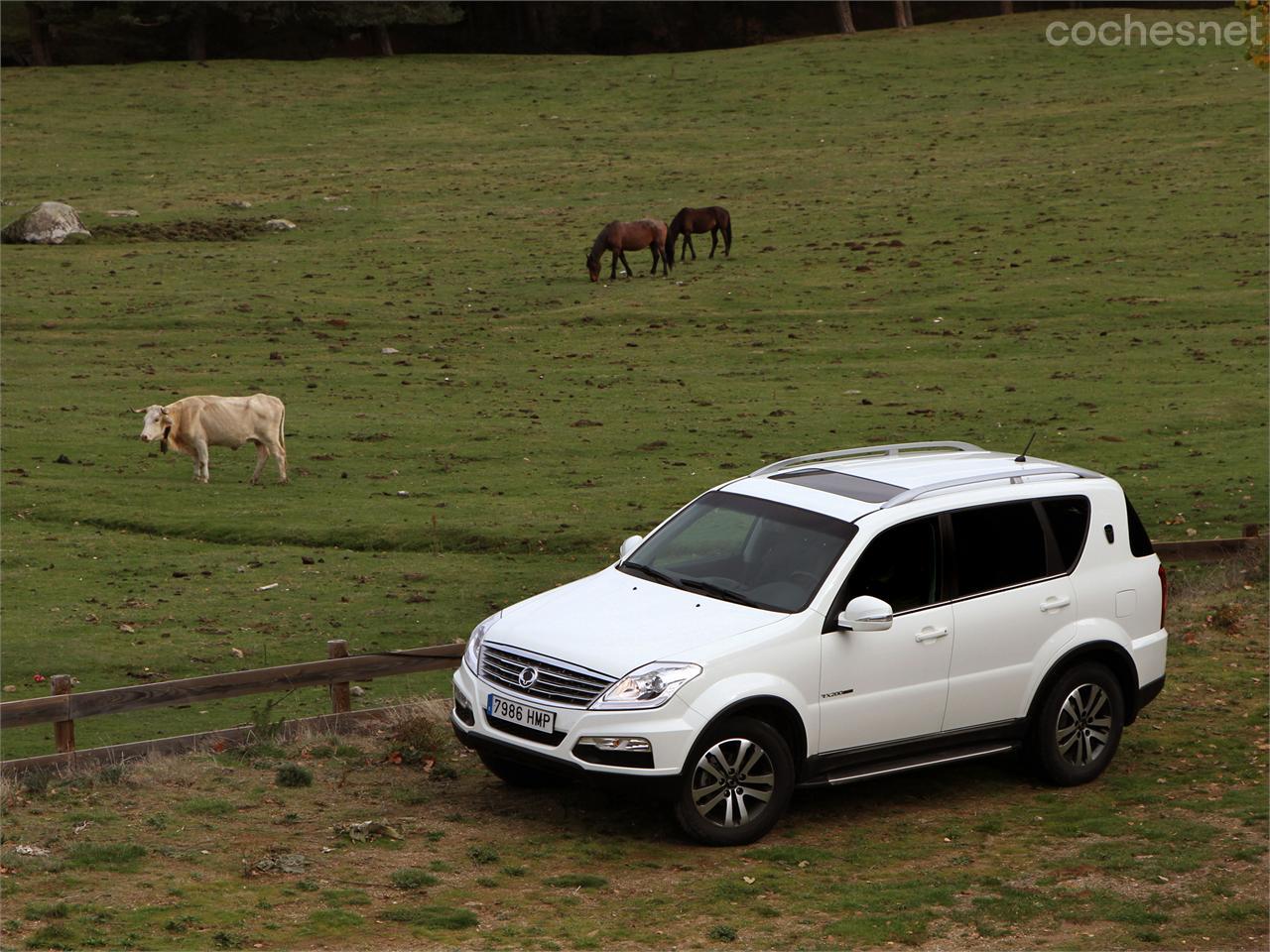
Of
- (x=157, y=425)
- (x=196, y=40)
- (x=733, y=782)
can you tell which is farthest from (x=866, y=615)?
(x=196, y=40)

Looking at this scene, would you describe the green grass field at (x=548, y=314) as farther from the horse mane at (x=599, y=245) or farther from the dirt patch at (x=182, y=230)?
the horse mane at (x=599, y=245)

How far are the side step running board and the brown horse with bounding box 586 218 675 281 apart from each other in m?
32.1

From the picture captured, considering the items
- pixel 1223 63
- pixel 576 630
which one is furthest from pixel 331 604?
pixel 1223 63

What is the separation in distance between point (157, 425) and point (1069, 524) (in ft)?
57.9

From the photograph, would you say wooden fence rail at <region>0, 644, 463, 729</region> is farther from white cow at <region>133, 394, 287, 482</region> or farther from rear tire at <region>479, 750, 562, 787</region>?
white cow at <region>133, 394, 287, 482</region>

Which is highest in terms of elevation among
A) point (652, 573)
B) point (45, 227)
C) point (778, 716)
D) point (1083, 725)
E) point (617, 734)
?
point (45, 227)

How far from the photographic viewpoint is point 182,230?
46344 mm

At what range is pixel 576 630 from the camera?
376 inches

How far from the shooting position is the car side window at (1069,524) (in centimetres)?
1074

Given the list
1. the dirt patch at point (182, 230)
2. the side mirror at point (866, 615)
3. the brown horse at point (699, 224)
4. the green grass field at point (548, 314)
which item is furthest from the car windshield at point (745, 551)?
the dirt patch at point (182, 230)

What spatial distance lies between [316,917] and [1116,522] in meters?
6.37

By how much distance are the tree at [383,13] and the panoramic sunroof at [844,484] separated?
219 ft

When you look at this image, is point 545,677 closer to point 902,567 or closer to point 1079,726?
point 902,567

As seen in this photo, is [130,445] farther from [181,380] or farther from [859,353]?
[859,353]
